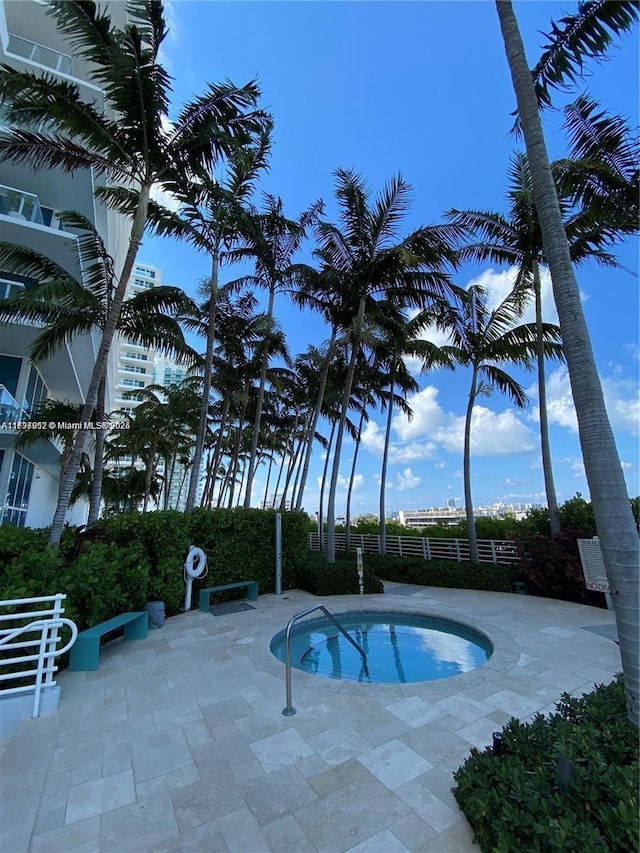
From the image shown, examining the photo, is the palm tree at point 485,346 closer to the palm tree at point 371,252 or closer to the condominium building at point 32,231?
the palm tree at point 371,252

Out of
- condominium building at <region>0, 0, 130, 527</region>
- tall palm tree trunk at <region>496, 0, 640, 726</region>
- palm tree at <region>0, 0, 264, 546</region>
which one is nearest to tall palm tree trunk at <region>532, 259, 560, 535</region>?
tall palm tree trunk at <region>496, 0, 640, 726</region>

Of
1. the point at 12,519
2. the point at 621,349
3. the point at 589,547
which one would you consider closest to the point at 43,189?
the point at 12,519

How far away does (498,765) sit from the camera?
2.55 meters

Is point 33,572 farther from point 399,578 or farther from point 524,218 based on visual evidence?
point 524,218

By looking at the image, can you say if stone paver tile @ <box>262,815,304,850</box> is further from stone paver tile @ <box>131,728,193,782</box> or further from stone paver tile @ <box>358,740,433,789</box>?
stone paver tile @ <box>131,728,193,782</box>

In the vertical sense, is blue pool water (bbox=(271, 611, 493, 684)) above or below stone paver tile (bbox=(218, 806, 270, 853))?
below

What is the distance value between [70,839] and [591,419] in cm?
483

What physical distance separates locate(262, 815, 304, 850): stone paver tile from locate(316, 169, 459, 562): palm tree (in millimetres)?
8999

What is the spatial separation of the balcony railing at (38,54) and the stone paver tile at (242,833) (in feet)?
59.8

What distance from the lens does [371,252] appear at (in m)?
12.1

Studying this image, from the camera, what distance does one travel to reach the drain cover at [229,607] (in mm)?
8570

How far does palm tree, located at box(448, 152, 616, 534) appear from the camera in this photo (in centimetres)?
1006

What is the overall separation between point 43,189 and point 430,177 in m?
12.7

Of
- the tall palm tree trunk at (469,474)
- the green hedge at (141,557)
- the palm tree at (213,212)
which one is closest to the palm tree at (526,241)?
the tall palm tree trunk at (469,474)
